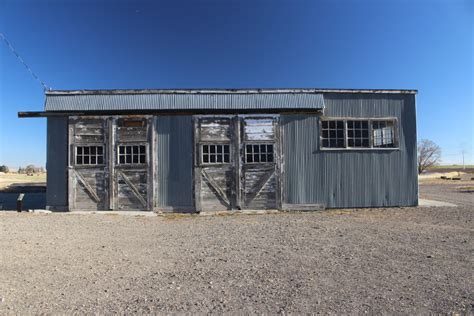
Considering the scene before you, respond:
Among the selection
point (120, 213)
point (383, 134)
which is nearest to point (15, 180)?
point (120, 213)

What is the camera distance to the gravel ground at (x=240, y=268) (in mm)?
3830

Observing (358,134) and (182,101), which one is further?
(358,134)

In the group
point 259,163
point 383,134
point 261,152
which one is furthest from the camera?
point 383,134

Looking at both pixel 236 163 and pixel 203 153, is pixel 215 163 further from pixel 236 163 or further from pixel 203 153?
pixel 236 163

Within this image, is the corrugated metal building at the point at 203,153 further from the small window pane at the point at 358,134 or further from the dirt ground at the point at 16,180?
the dirt ground at the point at 16,180

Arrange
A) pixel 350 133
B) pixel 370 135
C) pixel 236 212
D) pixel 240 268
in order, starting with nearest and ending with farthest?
pixel 240 268, pixel 236 212, pixel 370 135, pixel 350 133

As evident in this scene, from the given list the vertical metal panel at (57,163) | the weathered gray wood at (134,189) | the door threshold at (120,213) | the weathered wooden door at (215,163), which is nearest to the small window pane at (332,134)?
the weathered wooden door at (215,163)

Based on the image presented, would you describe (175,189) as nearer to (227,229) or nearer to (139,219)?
(139,219)

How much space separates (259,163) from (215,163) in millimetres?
1761

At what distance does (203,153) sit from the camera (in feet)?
42.3

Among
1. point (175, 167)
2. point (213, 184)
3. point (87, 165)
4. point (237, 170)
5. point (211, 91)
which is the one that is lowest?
point (213, 184)

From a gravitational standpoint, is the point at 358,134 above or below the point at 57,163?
above

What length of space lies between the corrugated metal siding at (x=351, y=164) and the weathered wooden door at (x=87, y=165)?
7243 millimetres

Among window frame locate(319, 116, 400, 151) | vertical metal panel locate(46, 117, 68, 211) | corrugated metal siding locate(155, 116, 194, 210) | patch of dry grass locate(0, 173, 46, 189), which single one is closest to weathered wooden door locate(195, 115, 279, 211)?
corrugated metal siding locate(155, 116, 194, 210)
